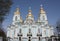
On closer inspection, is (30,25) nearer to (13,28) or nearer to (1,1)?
(13,28)

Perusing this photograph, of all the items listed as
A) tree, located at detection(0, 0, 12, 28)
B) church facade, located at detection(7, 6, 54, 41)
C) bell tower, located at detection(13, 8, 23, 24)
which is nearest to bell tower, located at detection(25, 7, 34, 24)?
church facade, located at detection(7, 6, 54, 41)

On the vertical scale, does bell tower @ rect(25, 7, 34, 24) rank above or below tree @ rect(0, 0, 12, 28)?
above

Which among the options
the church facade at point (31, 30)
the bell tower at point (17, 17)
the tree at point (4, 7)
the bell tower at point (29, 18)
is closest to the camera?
the tree at point (4, 7)

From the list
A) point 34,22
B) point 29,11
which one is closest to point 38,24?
point 34,22

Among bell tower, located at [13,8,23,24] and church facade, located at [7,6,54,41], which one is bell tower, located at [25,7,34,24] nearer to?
church facade, located at [7,6,54,41]

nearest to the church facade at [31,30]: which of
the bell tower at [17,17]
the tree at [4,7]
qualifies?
the bell tower at [17,17]

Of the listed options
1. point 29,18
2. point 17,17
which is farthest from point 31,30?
point 17,17

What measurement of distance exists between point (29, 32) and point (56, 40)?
1093 cm

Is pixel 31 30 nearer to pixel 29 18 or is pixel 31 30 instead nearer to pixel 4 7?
pixel 29 18

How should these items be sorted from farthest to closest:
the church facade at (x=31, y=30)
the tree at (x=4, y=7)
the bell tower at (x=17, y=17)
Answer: the bell tower at (x=17, y=17)
the church facade at (x=31, y=30)
the tree at (x=4, y=7)

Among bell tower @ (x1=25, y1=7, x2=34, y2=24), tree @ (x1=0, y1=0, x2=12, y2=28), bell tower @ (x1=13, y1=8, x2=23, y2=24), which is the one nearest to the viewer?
tree @ (x1=0, y1=0, x2=12, y2=28)

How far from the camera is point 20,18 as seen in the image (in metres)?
52.6

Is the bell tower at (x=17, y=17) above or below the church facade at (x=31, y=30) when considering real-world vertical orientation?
above

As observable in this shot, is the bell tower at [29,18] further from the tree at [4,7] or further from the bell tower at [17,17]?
the tree at [4,7]
